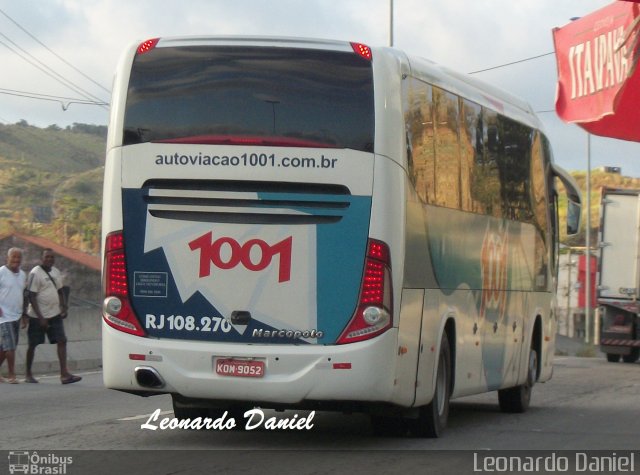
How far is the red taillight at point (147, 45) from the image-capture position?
1153cm

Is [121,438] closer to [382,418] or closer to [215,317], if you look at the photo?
[215,317]

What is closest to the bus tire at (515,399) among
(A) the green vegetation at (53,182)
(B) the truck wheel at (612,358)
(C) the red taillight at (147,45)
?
(C) the red taillight at (147,45)

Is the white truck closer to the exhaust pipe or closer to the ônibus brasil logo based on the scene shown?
the ônibus brasil logo

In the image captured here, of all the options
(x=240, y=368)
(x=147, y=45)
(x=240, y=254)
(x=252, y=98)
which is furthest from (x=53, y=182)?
(x=240, y=368)

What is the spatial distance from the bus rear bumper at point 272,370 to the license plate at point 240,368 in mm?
26

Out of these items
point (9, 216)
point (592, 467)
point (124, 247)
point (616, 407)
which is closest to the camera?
point (592, 467)

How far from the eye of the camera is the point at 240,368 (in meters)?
11.0

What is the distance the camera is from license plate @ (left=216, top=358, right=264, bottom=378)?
11.0 meters

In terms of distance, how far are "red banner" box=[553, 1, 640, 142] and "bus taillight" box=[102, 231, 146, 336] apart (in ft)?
14.7

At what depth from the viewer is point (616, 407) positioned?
1734 cm

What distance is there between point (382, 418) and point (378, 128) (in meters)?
3.00

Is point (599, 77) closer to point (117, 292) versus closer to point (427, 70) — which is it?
point (427, 70)

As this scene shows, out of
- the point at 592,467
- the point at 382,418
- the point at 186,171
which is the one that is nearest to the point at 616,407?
the point at 382,418

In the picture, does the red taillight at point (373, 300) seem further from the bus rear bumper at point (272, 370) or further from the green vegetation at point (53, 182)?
the green vegetation at point (53, 182)
